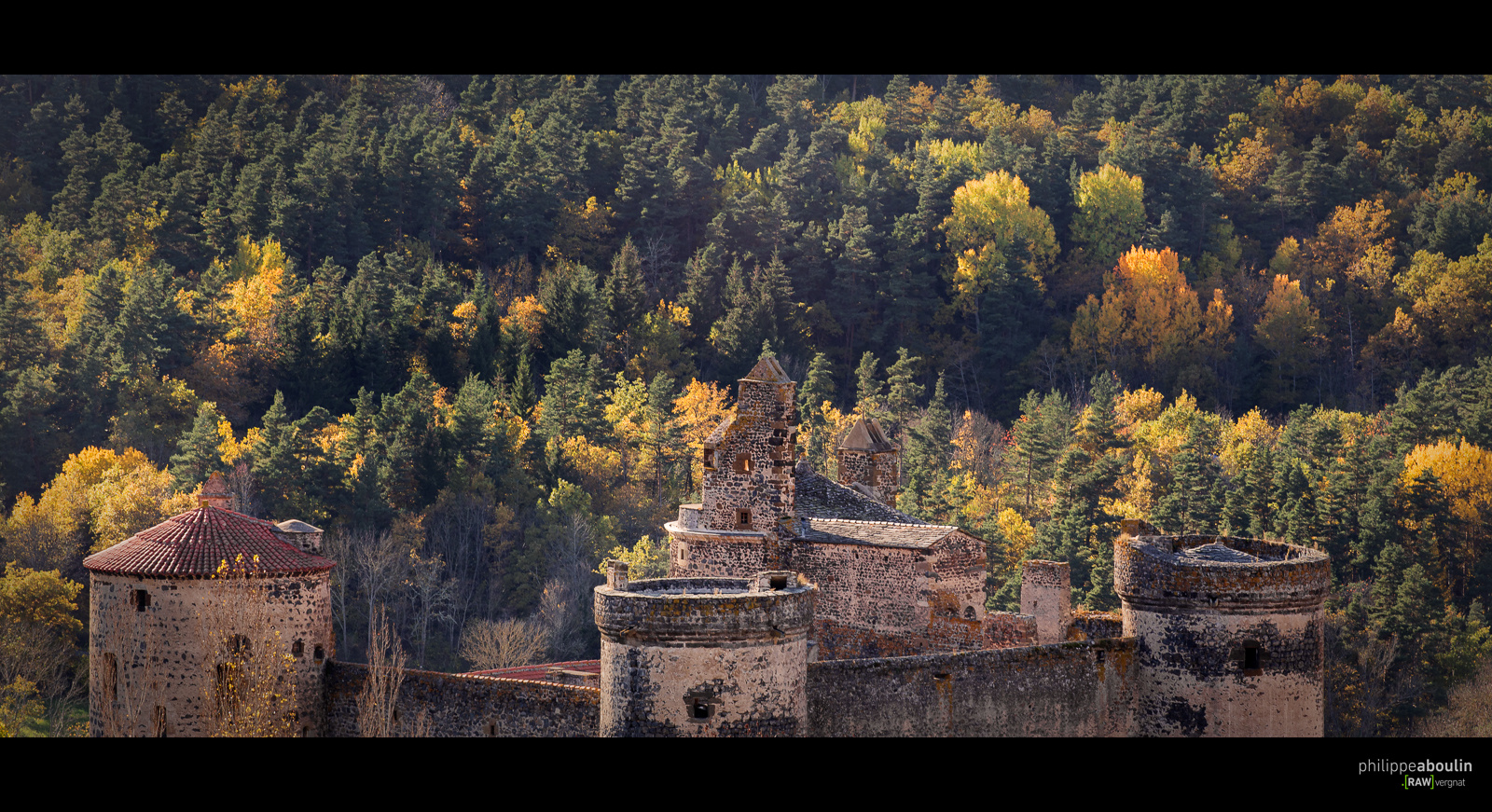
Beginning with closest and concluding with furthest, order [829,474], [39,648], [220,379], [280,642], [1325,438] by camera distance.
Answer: [280,642] → [39,648] → [829,474] → [1325,438] → [220,379]

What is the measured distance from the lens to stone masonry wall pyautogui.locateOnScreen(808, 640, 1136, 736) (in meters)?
35.0

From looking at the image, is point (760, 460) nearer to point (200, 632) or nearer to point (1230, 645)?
point (1230, 645)

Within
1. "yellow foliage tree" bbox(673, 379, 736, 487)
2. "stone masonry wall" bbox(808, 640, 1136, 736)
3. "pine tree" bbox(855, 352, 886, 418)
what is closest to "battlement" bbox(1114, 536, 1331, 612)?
"stone masonry wall" bbox(808, 640, 1136, 736)

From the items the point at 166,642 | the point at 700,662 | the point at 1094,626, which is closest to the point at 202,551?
the point at 166,642

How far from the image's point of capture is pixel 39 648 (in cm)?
6794

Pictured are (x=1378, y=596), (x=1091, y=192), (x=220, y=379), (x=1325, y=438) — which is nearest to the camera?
(x=1378, y=596)

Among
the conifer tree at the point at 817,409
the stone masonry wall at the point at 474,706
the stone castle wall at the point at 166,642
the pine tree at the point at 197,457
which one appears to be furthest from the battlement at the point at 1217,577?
the pine tree at the point at 197,457

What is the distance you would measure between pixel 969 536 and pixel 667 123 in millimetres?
94338

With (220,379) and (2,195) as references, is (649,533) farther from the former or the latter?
(2,195)

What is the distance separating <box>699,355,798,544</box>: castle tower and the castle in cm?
7

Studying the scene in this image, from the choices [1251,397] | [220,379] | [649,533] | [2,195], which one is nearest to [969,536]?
[649,533]

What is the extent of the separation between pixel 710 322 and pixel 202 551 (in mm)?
83539

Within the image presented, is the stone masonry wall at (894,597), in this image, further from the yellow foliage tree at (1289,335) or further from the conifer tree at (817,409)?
the yellow foliage tree at (1289,335)

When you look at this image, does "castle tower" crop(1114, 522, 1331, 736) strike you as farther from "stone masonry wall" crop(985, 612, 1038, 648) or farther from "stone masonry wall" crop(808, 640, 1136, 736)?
"stone masonry wall" crop(985, 612, 1038, 648)
